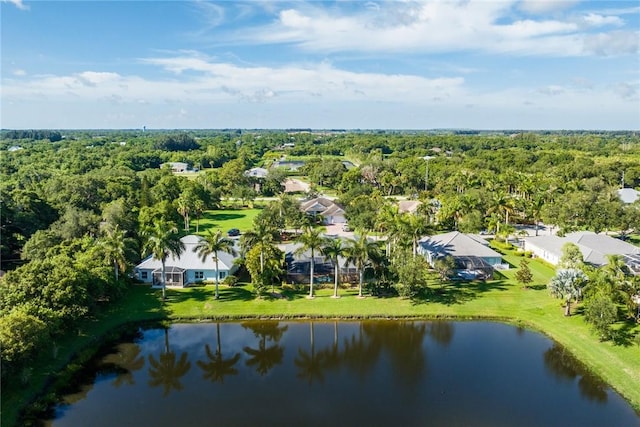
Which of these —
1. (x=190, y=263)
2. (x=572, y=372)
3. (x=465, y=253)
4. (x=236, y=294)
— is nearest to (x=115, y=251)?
(x=190, y=263)

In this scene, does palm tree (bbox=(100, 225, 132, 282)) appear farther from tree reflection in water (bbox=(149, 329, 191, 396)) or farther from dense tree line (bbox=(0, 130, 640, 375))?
tree reflection in water (bbox=(149, 329, 191, 396))

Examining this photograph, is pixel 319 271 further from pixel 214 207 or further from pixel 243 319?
pixel 214 207

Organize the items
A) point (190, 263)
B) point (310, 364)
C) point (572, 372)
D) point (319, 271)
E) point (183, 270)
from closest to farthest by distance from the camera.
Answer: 1. point (572, 372)
2. point (310, 364)
3. point (183, 270)
4. point (319, 271)
5. point (190, 263)

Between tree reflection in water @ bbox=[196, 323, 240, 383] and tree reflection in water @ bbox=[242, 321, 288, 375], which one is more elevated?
tree reflection in water @ bbox=[242, 321, 288, 375]

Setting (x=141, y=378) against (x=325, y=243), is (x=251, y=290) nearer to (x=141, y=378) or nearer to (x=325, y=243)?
(x=325, y=243)

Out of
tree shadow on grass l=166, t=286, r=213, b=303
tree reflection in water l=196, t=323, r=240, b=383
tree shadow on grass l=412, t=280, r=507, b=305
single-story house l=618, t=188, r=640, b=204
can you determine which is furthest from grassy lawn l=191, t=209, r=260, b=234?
single-story house l=618, t=188, r=640, b=204

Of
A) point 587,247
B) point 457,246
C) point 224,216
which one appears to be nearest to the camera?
point 587,247
